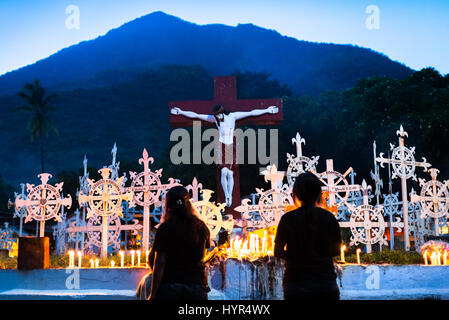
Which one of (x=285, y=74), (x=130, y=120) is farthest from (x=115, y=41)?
(x=130, y=120)

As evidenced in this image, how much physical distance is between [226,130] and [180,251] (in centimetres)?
873

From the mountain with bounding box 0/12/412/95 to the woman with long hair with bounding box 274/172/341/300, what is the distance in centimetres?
7546

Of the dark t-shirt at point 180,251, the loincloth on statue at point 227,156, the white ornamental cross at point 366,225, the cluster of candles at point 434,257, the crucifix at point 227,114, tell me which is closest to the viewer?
the dark t-shirt at point 180,251

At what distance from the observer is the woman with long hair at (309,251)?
11.8 ft

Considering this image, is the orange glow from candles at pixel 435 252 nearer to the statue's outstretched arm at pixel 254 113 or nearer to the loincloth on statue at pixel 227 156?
the loincloth on statue at pixel 227 156

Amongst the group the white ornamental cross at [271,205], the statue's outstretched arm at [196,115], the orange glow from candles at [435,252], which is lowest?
the orange glow from candles at [435,252]

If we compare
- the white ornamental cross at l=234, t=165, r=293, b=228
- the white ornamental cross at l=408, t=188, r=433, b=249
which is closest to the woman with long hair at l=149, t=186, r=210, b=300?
the white ornamental cross at l=234, t=165, r=293, b=228

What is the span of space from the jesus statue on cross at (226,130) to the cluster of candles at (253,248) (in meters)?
3.82

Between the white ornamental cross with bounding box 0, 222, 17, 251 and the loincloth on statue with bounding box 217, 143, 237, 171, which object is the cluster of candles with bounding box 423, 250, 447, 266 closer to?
the loincloth on statue with bounding box 217, 143, 237, 171

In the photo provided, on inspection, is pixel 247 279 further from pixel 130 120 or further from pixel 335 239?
pixel 130 120

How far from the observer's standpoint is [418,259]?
25.3 feet

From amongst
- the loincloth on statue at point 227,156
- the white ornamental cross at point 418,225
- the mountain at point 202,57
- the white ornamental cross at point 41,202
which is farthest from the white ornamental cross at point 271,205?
the mountain at point 202,57

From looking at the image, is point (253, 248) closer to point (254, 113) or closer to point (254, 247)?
point (254, 247)
